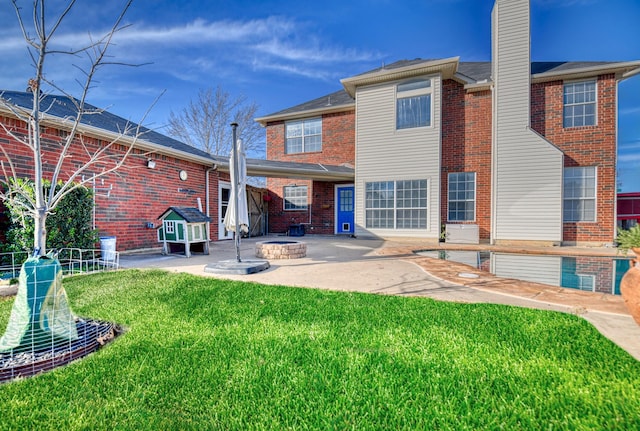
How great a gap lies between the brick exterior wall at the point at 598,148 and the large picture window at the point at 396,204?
185 inches

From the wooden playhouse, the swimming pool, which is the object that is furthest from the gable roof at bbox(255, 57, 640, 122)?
the wooden playhouse

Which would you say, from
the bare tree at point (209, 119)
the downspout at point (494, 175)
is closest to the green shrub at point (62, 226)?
the downspout at point (494, 175)

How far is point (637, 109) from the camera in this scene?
29.2 m

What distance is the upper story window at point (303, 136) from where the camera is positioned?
1395cm

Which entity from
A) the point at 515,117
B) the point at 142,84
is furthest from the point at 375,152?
the point at 142,84

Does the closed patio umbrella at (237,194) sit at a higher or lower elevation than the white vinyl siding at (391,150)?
lower

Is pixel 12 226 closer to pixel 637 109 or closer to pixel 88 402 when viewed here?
pixel 88 402

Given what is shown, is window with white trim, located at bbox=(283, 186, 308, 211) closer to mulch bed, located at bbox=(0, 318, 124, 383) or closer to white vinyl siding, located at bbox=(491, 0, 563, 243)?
white vinyl siding, located at bbox=(491, 0, 563, 243)

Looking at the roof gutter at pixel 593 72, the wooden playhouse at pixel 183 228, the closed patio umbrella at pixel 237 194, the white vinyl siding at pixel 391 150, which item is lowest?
the wooden playhouse at pixel 183 228

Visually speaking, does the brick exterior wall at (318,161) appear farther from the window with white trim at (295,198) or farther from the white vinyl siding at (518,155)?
the white vinyl siding at (518,155)

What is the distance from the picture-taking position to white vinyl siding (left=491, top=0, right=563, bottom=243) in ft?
30.9

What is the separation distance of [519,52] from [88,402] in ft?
43.8

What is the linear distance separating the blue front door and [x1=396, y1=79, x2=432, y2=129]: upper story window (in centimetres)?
390

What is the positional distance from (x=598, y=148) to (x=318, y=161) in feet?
33.7
